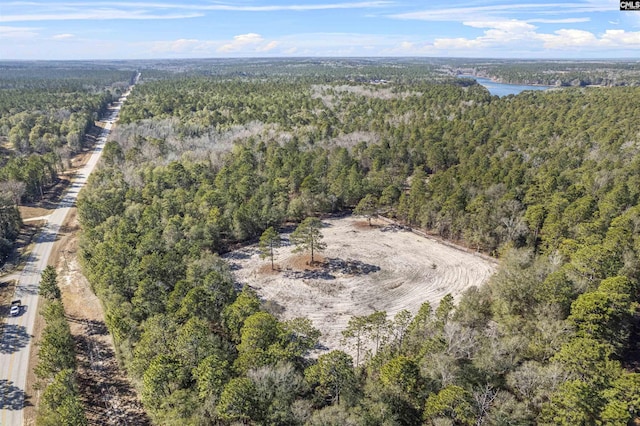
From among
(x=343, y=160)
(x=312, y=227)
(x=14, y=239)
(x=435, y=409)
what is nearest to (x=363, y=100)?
(x=343, y=160)

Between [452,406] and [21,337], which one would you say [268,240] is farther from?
[452,406]

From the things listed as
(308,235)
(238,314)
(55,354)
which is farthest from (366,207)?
(55,354)

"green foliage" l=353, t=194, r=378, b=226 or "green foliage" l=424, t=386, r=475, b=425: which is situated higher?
"green foliage" l=353, t=194, r=378, b=226

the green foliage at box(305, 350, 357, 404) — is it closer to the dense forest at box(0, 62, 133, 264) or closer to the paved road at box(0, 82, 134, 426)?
the paved road at box(0, 82, 134, 426)

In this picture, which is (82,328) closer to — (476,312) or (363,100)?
(476,312)

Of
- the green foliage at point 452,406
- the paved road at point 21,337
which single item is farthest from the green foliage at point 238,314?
the paved road at point 21,337

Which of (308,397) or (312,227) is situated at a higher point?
(312,227)
